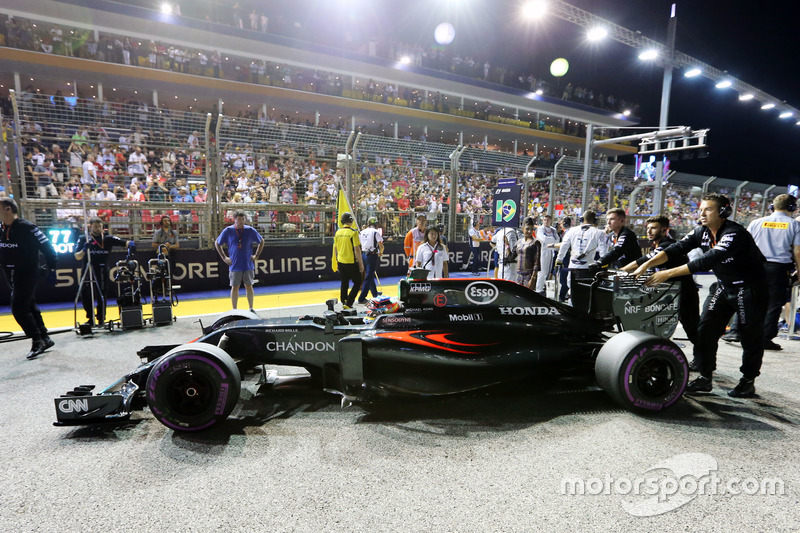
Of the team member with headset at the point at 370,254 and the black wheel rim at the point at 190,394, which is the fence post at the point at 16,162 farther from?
the black wheel rim at the point at 190,394

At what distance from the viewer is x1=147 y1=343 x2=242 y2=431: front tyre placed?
3027 mm

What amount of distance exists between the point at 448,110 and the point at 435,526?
27.6 m

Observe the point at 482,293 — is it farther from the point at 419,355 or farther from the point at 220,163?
the point at 220,163

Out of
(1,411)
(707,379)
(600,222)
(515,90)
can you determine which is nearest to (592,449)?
(707,379)

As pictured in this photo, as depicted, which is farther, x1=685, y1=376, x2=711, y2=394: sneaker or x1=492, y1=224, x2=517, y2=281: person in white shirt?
x1=492, y1=224, x2=517, y2=281: person in white shirt

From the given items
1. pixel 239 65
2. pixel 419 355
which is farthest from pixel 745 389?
pixel 239 65

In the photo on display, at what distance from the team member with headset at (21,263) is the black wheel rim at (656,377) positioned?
6219mm

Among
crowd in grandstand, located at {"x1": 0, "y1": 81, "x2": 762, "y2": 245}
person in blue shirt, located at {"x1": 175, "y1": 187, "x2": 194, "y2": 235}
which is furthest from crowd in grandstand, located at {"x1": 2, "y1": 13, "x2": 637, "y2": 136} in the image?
person in blue shirt, located at {"x1": 175, "y1": 187, "x2": 194, "y2": 235}

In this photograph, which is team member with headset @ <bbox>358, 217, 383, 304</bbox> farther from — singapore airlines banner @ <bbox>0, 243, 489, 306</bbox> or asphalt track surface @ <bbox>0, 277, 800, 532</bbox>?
A: asphalt track surface @ <bbox>0, 277, 800, 532</bbox>

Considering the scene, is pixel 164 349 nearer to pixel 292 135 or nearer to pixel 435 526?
pixel 435 526

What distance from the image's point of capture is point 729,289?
146 inches

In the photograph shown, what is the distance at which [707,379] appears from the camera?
3803mm

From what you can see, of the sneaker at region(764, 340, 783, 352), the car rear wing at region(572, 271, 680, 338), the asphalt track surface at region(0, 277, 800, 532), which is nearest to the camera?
the asphalt track surface at region(0, 277, 800, 532)

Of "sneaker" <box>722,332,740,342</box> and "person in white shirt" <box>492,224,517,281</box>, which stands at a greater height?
"person in white shirt" <box>492,224,517,281</box>
